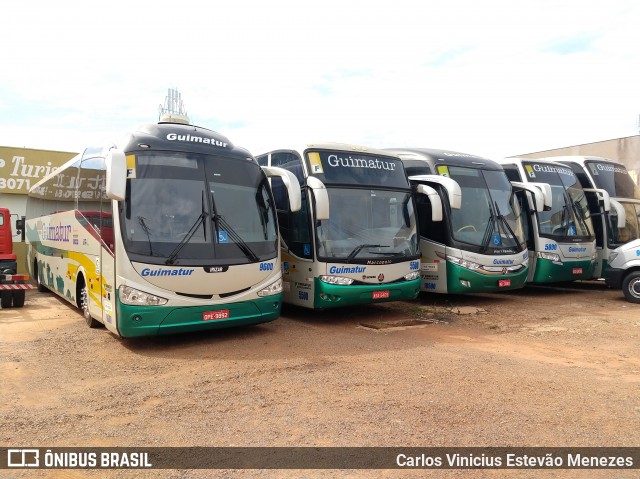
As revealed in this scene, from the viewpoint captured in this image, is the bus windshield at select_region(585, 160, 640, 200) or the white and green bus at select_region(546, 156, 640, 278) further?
the bus windshield at select_region(585, 160, 640, 200)

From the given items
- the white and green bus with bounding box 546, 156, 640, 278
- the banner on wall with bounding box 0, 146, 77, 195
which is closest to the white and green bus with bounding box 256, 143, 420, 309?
the white and green bus with bounding box 546, 156, 640, 278

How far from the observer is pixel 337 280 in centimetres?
914

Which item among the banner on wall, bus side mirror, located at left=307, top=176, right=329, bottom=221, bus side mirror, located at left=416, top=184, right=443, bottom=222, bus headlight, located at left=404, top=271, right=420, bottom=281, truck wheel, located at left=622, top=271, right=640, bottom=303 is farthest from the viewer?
the banner on wall

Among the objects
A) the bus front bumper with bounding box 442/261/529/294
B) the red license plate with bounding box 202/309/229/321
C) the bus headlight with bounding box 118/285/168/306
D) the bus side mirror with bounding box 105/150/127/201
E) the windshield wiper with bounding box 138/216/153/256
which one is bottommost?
the bus front bumper with bounding box 442/261/529/294

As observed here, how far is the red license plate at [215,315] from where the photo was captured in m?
7.40

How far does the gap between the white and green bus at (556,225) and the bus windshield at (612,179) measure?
3.71 feet

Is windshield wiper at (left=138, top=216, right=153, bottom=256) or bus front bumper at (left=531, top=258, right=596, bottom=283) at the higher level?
windshield wiper at (left=138, top=216, right=153, bottom=256)

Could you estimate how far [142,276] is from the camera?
6973 mm

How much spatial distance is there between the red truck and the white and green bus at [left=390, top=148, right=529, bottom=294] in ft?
28.6

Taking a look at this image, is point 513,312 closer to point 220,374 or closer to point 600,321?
point 600,321

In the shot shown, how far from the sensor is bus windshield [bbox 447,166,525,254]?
1132 centimetres

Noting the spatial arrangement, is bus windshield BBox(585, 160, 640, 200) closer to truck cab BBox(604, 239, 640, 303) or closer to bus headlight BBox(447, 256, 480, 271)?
truck cab BBox(604, 239, 640, 303)

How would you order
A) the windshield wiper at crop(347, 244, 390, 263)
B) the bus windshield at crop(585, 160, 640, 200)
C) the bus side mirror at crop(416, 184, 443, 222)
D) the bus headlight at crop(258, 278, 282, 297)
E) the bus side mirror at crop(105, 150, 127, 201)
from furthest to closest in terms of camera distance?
the bus windshield at crop(585, 160, 640, 200), the bus side mirror at crop(416, 184, 443, 222), the windshield wiper at crop(347, 244, 390, 263), the bus headlight at crop(258, 278, 282, 297), the bus side mirror at crop(105, 150, 127, 201)

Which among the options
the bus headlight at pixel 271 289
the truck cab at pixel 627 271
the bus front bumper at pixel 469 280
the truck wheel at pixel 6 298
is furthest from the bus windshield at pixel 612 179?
the truck wheel at pixel 6 298
